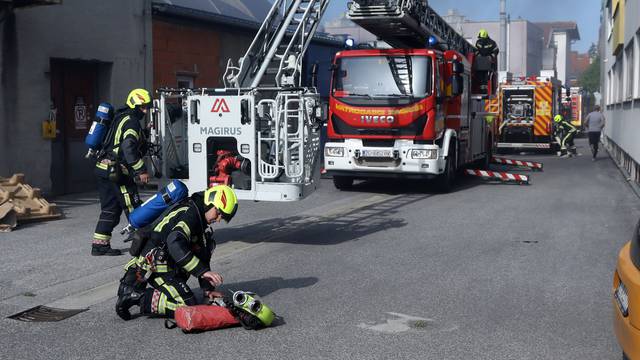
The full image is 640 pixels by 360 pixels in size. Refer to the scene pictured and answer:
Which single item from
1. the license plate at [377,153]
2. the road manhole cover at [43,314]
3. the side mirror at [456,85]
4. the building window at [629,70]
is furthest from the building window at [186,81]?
the road manhole cover at [43,314]

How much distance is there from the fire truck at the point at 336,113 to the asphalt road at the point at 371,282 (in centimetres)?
107

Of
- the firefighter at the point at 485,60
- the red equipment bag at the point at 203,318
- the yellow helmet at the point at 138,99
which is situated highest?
the firefighter at the point at 485,60

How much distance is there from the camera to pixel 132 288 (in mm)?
6160

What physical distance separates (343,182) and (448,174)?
2.14 meters

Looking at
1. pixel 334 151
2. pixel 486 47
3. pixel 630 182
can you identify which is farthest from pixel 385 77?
pixel 630 182

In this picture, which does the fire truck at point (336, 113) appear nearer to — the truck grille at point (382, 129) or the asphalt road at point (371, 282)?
the truck grille at point (382, 129)

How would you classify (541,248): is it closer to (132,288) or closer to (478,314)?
(478,314)

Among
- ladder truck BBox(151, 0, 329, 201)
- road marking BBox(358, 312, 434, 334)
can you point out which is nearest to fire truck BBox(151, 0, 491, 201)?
ladder truck BBox(151, 0, 329, 201)

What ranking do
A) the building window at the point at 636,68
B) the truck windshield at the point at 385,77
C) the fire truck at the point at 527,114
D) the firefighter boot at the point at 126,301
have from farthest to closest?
1. the fire truck at the point at 527,114
2. the building window at the point at 636,68
3. the truck windshield at the point at 385,77
4. the firefighter boot at the point at 126,301

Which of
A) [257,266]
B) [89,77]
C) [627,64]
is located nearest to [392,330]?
[257,266]

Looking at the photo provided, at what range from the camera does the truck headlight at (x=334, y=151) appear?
15.1 metres

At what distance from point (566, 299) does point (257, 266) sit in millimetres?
3075

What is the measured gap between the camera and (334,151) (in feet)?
50.0

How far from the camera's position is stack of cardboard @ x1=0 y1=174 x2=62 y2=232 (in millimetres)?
10414
